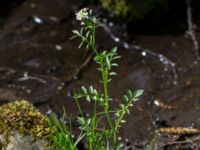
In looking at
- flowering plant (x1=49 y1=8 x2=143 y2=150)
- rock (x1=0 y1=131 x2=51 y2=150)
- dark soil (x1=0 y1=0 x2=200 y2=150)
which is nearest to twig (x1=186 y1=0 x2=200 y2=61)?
dark soil (x1=0 y1=0 x2=200 y2=150)

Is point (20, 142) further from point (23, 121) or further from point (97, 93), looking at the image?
point (97, 93)

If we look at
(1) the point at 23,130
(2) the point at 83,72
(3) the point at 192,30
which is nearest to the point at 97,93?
(1) the point at 23,130

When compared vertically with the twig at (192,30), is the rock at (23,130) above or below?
above

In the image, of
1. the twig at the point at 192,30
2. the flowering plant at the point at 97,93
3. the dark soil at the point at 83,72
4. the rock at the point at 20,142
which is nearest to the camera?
the flowering plant at the point at 97,93

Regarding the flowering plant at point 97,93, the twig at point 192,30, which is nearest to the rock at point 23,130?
the flowering plant at point 97,93

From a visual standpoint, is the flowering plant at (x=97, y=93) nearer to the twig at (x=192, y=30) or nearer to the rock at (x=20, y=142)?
the rock at (x=20, y=142)

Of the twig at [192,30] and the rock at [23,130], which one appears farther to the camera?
the twig at [192,30]

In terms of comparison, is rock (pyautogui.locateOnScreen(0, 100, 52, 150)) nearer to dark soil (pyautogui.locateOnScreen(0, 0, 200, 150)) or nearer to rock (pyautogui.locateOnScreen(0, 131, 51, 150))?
rock (pyautogui.locateOnScreen(0, 131, 51, 150))
